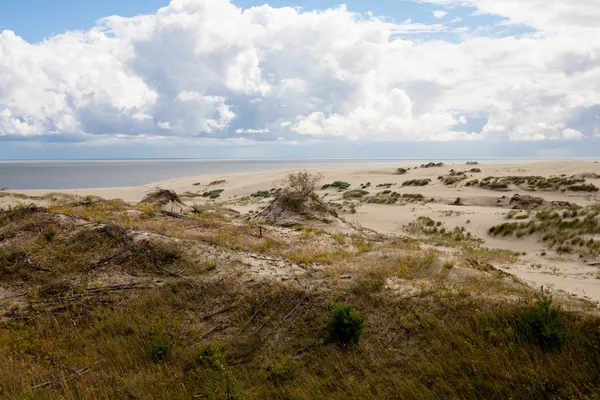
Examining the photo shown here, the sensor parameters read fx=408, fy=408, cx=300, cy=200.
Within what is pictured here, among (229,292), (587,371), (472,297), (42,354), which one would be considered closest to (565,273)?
(472,297)

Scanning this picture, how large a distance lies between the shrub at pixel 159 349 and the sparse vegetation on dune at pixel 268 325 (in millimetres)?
25

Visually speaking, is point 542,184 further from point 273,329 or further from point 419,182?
point 273,329

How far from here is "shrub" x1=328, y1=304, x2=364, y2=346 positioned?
6.83 meters

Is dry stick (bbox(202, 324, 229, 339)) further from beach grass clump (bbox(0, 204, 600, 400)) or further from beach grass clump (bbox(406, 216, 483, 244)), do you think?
beach grass clump (bbox(406, 216, 483, 244))

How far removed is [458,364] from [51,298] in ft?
26.3

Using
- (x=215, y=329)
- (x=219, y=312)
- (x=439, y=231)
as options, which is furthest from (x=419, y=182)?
(x=215, y=329)

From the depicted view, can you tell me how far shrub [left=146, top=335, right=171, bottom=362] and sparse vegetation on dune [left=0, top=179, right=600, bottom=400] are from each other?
0.02 m

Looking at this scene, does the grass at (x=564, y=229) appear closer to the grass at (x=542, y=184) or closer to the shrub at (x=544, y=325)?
the shrub at (x=544, y=325)

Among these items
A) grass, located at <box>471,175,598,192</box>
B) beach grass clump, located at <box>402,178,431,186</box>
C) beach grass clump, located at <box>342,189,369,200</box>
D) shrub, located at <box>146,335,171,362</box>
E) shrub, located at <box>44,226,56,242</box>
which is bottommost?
shrub, located at <box>146,335,171,362</box>

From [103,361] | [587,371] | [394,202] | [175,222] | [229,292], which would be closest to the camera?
[587,371]

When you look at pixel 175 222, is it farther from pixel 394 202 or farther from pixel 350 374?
pixel 394 202

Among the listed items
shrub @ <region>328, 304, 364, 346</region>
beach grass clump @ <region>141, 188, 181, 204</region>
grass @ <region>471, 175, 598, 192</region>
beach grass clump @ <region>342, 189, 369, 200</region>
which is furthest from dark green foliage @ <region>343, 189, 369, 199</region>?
shrub @ <region>328, 304, 364, 346</region>

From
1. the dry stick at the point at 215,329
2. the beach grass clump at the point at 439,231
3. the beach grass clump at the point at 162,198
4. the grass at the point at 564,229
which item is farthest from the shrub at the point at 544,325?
the beach grass clump at the point at 162,198

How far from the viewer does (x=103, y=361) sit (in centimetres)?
693
